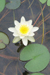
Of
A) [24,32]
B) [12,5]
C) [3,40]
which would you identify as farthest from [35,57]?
[12,5]

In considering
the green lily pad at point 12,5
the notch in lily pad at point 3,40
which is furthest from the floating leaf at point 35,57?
the green lily pad at point 12,5

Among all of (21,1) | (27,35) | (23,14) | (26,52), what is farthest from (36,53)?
(21,1)

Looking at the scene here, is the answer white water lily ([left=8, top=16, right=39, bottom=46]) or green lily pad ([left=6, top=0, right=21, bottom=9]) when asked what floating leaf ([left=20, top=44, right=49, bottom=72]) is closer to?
white water lily ([left=8, top=16, right=39, bottom=46])

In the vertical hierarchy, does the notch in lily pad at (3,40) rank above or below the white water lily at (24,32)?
below

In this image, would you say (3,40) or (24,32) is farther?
(3,40)

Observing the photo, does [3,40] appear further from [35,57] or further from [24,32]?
[35,57]

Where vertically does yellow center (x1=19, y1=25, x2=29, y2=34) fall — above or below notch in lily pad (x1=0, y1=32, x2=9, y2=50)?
above

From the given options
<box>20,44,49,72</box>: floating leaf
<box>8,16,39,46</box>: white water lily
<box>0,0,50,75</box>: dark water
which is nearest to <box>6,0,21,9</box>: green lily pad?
<box>0,0,50,75</box>: dark water

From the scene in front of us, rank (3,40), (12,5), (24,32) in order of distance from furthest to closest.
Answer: (12,5) < (3,40) < (24,32)

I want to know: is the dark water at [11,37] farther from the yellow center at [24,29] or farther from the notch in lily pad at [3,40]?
the yellow center at [24,29]
